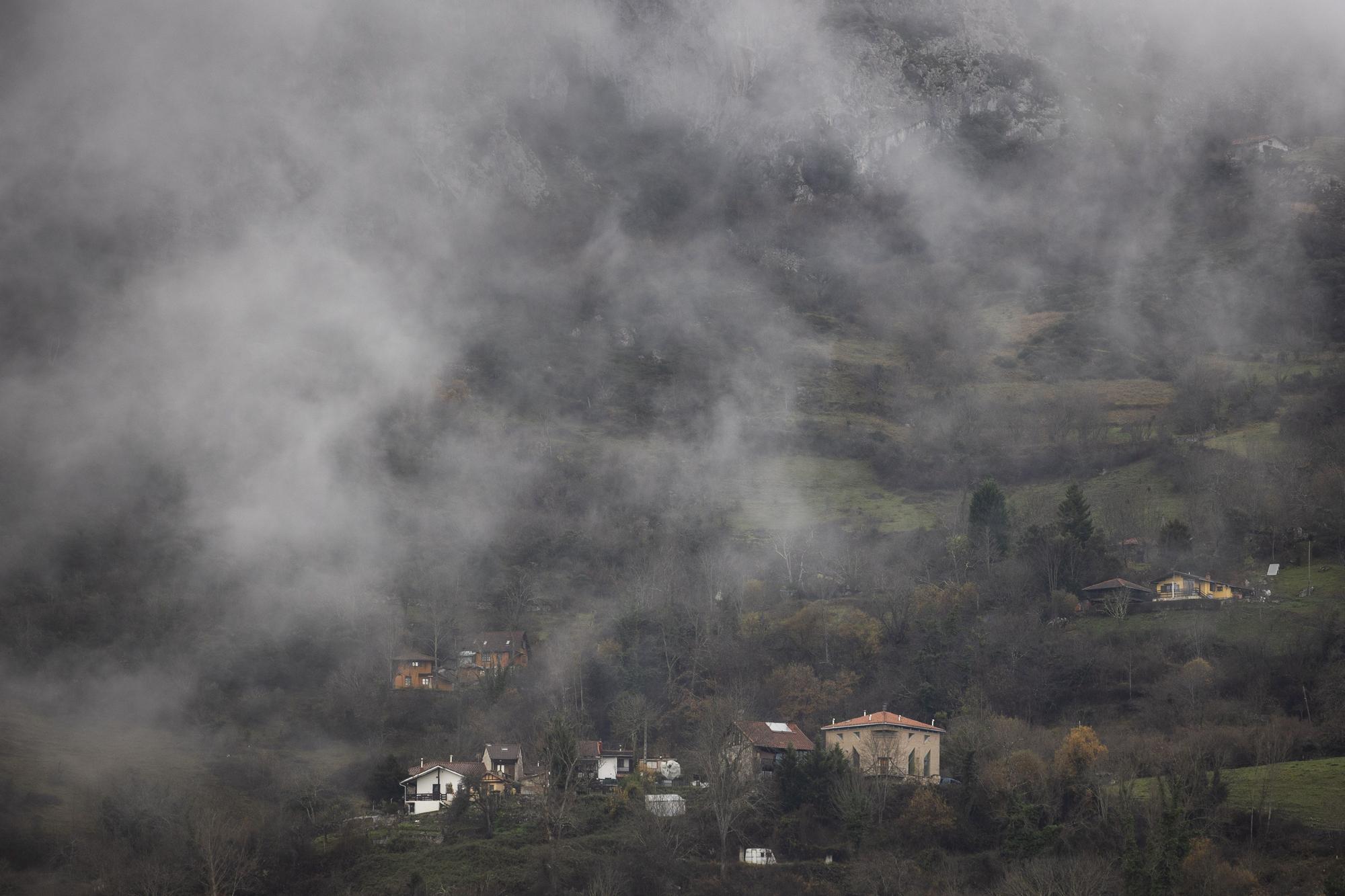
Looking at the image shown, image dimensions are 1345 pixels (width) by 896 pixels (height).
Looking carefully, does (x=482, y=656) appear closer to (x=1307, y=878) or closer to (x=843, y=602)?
(x=843, y=602)

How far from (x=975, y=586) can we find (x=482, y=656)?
41.4 meters

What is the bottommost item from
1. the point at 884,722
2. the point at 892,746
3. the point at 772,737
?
the point at 892,746

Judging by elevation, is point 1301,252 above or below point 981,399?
above

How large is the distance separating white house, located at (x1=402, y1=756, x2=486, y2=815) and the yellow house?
5523 centimetres

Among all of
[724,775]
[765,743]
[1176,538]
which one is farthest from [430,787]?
[1176,538]

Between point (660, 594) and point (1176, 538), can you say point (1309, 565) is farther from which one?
point (660, 594)

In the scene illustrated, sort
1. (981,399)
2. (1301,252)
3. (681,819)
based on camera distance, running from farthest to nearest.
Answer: (1301,252)
(981,399)
(681,819)

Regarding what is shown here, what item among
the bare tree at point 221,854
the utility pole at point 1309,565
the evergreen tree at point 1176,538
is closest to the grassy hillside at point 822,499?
the evergreen tree at point 1176,538

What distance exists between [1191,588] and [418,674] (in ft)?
205

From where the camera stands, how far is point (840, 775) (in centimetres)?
7612

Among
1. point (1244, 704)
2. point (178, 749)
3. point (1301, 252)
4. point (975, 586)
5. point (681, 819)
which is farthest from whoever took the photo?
point (1301, 252)

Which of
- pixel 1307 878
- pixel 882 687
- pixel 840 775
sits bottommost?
pixel 1307 878

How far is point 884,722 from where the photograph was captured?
272 feet

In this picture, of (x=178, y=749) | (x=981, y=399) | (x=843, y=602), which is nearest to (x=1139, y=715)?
(x=843, y=602)
